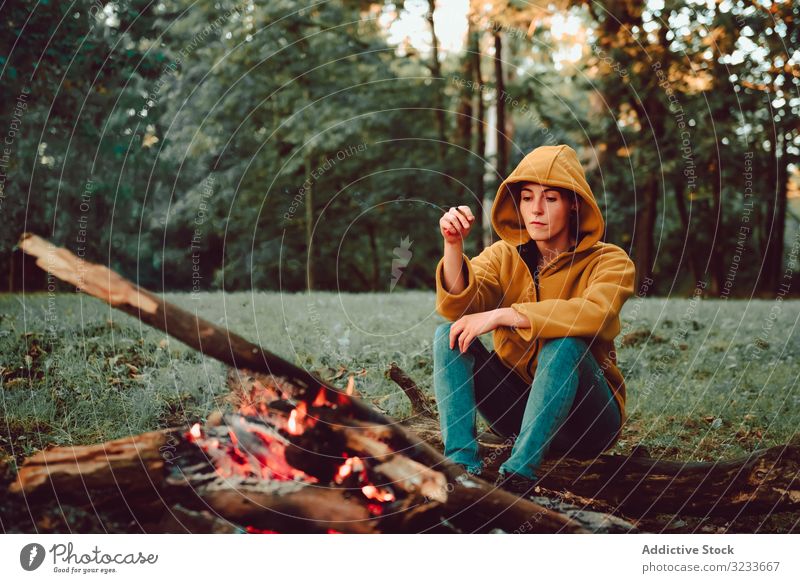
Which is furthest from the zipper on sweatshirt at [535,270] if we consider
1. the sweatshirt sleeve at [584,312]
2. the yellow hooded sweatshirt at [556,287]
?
the sweatshirt sleeve at [584,312]

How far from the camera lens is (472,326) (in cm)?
283

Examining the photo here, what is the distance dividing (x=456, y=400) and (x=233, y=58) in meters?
9.77

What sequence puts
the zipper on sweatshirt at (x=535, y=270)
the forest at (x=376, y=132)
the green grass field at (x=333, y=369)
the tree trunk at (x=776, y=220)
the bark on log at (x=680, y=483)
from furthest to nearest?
1. the tree trunk at (x=776, y=220)
2. the forest at (x=376, y=132)
3. the green grass field at (x=333, y=369)
4. the zipper on sweatshirt at (x=535, y=270)
5. the bark on log at (x=680, y=483)

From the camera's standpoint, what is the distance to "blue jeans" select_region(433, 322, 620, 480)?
276cm

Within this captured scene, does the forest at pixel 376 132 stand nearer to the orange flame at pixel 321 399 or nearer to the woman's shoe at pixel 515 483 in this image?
the orange flame at pixel 321 399

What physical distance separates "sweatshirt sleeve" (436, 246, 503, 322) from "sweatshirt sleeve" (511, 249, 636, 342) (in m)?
0.24

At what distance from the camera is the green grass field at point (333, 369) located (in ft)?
12.3

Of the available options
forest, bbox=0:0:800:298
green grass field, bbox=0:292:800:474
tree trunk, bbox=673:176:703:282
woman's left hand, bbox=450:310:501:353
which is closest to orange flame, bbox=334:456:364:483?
woman's left hand, bbox=450:310:501:353

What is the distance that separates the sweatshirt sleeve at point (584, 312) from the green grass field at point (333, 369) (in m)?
1.18

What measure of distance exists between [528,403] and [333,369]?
2.14 meters

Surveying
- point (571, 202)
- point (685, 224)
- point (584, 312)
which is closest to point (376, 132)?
point (685, 224)

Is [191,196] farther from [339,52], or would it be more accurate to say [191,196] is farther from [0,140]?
[0,140]

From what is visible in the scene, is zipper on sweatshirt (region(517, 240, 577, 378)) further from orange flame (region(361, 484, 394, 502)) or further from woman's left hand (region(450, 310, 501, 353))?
orange flame (region(361, 484, 394, 502))
